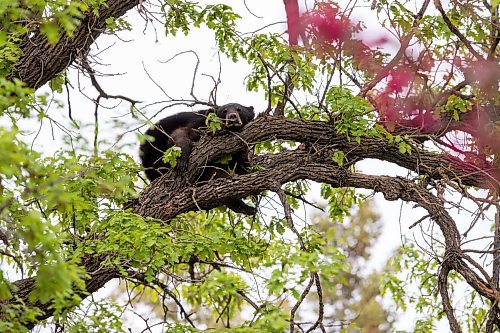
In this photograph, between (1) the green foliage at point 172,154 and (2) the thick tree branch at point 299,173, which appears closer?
(1) the green foliage at point 172,154

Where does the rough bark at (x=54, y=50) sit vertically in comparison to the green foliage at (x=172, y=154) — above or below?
above

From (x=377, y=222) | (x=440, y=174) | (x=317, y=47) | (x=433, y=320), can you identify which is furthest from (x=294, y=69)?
(x=377, y=222)

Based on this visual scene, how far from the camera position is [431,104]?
21.9ft

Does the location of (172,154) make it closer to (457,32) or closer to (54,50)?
(54,50)

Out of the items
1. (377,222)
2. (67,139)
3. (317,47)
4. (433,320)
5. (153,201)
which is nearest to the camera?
(67,139)

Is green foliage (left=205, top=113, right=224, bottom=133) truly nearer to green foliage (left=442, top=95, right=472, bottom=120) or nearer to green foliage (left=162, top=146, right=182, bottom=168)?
green foliage (left=162, top=146, right=182, bottom=168)

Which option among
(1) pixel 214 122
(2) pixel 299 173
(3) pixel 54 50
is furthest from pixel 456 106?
(3) pixel 54 50

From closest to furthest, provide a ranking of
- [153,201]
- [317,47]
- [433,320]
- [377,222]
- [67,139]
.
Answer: [67,139] < [153,201] < [317,47] < [433,320] < [377,222]

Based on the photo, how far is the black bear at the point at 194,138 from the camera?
6.41 metres

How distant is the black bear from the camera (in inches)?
252

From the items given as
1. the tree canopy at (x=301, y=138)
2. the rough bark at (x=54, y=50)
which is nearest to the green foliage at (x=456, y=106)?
the tree canopy at (x=301, y=138)

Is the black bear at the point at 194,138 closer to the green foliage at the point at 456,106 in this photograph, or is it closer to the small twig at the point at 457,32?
the green foliage at the point at 456,106

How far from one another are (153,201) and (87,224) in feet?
2.34

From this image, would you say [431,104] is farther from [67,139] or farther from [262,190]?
[67,139]
